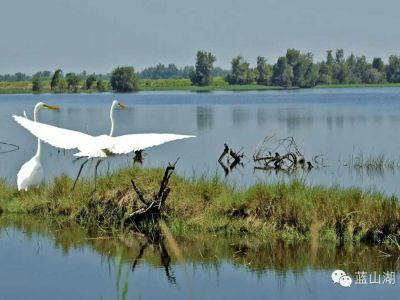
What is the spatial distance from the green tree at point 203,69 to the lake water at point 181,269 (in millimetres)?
134330

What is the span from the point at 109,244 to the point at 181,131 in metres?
29.5

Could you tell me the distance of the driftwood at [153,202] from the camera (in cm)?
1250

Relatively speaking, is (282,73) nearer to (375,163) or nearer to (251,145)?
(251,145)

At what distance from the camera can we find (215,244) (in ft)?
39.4

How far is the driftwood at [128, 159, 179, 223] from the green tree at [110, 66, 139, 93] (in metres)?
122

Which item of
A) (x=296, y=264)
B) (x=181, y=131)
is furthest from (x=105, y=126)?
(x=296, y=264)

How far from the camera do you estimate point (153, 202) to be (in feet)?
41.0

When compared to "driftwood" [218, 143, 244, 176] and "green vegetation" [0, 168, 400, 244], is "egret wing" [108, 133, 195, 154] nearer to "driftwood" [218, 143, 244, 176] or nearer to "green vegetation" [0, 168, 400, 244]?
"green vegetation" [0, 168, 400, 244]

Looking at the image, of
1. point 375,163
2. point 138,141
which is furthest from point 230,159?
point 138,141

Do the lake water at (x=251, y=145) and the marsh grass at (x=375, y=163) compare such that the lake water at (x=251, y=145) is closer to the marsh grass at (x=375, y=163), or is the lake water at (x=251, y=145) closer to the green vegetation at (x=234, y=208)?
the marsh grass at (x=375, y=163)

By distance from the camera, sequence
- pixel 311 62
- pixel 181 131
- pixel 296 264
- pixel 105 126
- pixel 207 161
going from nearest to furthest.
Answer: pixel 296 264 < pixel 207 161 < pixel 181 131 < pixel 105 126 < pixel 311 62

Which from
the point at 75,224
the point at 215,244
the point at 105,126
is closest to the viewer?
the point at 215,244

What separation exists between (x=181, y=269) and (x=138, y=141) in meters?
2.70

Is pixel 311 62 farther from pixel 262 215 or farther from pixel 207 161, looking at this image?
pixel 262 215
